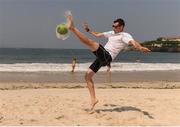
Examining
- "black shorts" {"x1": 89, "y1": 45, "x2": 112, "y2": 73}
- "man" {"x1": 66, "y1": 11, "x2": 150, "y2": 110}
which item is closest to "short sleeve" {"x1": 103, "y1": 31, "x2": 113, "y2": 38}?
"man" {"x1": 66, "y1": 11, "x2": 150, "y2": 110}

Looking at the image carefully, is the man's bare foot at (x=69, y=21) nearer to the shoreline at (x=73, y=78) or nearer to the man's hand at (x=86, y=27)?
the man's hand at (x=86, y=27)

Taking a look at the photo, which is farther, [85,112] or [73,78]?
[73,78]

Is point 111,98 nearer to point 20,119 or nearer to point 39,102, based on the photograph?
point 39,102

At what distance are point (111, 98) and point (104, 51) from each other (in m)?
3.09

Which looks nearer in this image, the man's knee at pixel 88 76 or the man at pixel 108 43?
the man at pixel 108 43

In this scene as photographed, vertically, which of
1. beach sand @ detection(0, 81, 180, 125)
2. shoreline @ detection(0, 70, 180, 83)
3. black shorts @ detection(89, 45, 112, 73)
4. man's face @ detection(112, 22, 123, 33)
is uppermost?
man's face @ detection(112, 22, 123, 33)

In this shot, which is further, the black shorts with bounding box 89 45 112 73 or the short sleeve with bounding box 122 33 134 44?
the black shorts with bounding box 89 45 112 73

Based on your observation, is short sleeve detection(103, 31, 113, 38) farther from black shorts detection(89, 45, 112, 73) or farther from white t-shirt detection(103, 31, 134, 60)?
black shorts detection(89, 45, 112, 73)

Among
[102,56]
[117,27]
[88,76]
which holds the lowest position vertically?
[88,76]

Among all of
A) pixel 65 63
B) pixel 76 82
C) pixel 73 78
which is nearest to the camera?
pixel 76 82

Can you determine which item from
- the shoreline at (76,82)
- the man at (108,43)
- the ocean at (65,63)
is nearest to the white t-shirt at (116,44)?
the man at (108,43)

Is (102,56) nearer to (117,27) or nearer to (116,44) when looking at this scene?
(116,44)

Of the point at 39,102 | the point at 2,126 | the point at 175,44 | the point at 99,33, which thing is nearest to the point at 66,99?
the point at 39,102

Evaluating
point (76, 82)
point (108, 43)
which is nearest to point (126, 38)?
point (108, 43)
